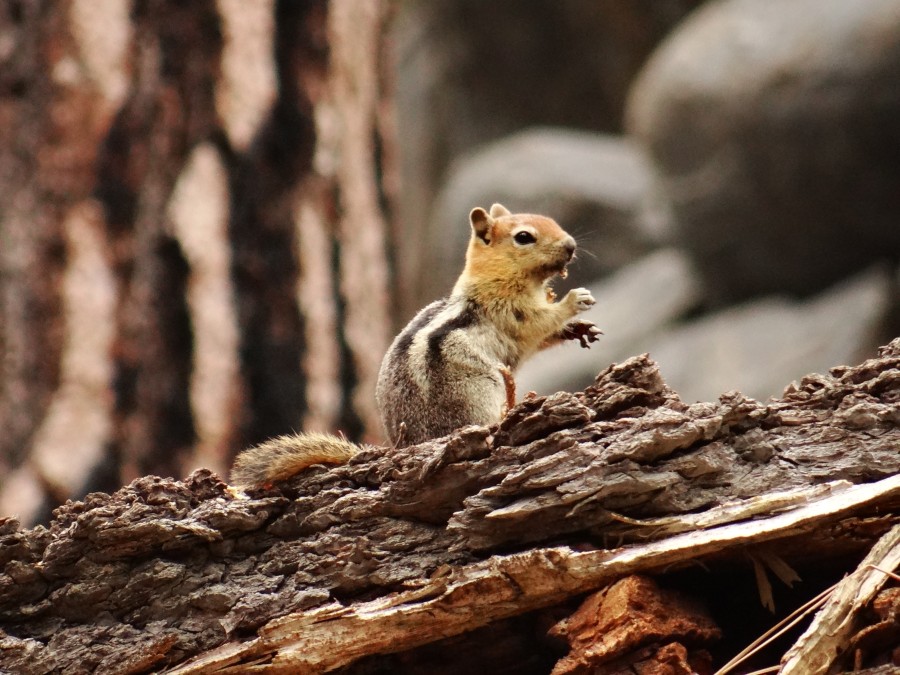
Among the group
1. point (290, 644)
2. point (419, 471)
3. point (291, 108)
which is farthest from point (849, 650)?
point (291, 108)

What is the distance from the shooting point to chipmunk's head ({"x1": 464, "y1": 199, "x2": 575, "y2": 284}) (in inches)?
151

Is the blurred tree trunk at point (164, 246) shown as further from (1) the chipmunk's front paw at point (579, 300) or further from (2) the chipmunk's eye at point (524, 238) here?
(1) the chipmunk's front paw at point (579, 300)

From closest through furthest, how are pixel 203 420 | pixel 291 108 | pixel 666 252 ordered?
pixel 203 420 → pixel 291 108 → pixel 666 252

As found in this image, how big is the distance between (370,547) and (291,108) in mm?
2951

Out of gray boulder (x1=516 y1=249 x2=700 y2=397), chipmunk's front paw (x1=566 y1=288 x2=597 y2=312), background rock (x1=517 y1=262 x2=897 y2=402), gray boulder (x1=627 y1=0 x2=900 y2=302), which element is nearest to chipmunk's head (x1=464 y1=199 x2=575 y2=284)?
chipmunk's front paw (x1=566 y1=288 x2=597 y2=312)

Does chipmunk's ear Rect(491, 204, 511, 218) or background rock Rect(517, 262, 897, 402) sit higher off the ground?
background rock Rect(517, 262, 897, 402)

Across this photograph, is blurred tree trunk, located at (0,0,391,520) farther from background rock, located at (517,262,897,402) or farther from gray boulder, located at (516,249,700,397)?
gray boulder, located at (516,249,700,397)

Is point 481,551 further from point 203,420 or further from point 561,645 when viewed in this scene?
point 203,420

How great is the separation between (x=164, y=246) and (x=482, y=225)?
58.4 inches

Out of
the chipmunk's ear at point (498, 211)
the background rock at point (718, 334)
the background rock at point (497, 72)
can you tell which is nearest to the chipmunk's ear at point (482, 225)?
the chipmunk's ear at point (498, 211)

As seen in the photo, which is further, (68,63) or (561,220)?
(561,220)

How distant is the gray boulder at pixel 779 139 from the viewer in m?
8.42

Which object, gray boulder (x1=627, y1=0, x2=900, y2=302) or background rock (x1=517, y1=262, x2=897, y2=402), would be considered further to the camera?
background rock (x1=517, y1=262, x2=897, y2=402)

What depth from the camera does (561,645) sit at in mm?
2537
